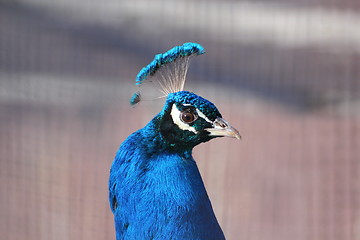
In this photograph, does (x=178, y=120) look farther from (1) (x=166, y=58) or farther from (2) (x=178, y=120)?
(1) (x=166, y=58)

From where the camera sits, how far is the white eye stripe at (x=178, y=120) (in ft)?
3.50

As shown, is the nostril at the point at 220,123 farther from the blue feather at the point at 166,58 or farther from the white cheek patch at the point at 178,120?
the blue feather at the point at 166,58

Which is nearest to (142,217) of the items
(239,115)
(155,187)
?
(155,187)

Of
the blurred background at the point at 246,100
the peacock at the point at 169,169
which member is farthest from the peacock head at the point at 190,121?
the blurred background at the point at 246,100

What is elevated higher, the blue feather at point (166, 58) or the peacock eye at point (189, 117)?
the blue feather at point (166, 58)

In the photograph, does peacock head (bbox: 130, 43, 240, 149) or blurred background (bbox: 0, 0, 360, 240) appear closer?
peacock head (bbox: 130, 43, 240, 149)

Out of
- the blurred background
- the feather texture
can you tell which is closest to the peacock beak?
the feather texture

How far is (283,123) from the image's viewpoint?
7.11ft

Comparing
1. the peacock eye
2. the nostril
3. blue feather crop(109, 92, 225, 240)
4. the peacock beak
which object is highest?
the peacock eye

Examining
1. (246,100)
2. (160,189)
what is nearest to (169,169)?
(160,189)

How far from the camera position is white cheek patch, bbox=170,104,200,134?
107 cm

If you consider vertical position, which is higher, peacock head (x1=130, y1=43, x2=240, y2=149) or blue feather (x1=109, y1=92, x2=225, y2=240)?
peacock head (x1=130, y1=43, x2=240, y2=149)


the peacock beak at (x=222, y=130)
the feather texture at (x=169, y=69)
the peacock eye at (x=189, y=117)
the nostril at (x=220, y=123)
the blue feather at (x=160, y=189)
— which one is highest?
the feather texture at (x=169, y=69)

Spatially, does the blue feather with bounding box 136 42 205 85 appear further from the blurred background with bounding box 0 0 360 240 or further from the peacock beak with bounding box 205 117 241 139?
the blurred background with bounding box 0 0 360 240
